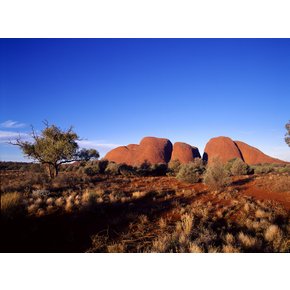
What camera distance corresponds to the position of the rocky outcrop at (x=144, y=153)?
45375 mm

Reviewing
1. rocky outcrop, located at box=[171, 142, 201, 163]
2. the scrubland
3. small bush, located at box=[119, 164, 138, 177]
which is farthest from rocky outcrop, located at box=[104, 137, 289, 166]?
the scrubland

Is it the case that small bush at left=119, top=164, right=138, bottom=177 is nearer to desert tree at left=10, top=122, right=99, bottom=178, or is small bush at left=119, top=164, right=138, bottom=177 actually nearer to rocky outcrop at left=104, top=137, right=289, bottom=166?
desert tree at left=10, top=122, right=99, bottom=178

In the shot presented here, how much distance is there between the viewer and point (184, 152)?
5216 cm

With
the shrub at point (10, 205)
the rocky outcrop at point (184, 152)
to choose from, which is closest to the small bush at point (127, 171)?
the shrub at point (10, 205)

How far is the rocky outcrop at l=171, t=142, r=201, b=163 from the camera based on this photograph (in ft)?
167

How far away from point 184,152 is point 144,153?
11.3 metres

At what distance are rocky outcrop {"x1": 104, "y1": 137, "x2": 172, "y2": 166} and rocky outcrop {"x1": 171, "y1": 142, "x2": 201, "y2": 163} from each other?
1888mm

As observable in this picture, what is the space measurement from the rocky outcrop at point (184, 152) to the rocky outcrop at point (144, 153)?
1.89 m

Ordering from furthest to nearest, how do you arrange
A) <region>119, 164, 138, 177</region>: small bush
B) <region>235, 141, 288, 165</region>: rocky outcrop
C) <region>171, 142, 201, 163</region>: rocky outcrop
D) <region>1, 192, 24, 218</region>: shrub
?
<region>171, 142, 201, 163</region>: rocky outcrop < <region>235, 141, 288, 165</region>: rocky outcrop < <region>119, 164, 138, 177</region>: small bush < <region>1, 192, 24, 218</region>: shrub

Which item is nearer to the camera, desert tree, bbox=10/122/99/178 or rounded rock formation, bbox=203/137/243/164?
desert tree, bbox=10/122/99/178

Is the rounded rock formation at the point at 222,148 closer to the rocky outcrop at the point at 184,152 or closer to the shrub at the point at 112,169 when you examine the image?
the rocky outcrop at the point at 184,152
